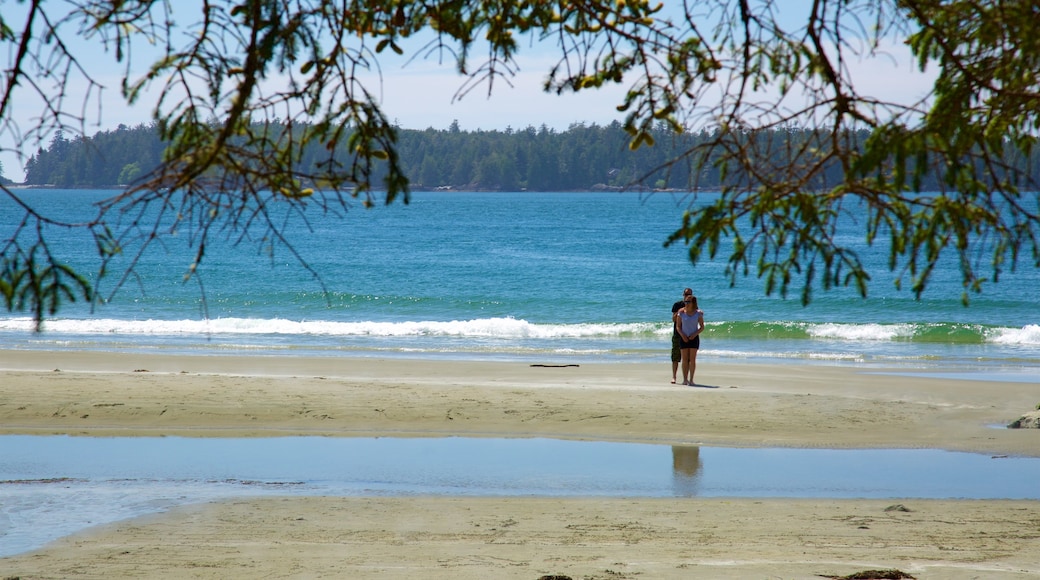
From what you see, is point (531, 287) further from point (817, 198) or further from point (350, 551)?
point (817, 198)

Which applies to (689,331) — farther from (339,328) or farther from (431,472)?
(339,328)

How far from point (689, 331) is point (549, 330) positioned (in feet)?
38.1

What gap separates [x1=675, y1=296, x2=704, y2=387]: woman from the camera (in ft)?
47.5

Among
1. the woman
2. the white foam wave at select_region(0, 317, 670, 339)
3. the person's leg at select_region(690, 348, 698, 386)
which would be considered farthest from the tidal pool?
the white foam wave at select_region(0, 317, 670, 339)

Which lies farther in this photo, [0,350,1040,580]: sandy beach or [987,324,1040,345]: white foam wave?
[987,324,1040,345]: white foam wave

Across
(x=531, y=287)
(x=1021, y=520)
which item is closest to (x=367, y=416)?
(x=1021, y=520)

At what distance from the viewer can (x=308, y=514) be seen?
7809mm

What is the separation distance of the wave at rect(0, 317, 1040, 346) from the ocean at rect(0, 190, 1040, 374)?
64 millimetres

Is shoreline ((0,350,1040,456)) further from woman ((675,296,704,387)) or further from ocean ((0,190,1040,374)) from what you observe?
ocean ((0,190,1040,374))

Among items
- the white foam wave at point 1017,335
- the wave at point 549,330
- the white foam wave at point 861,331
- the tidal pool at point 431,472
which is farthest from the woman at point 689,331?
the white foam wave at point 1017,335

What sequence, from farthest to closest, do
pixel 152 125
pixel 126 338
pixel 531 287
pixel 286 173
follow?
pixel 531 287, pixel 126 338, pixel 152 125, pixel 286 173

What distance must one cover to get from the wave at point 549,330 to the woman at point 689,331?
31.9 ft

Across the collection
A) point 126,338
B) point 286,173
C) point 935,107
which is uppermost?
point 935,107

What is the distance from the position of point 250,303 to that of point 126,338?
950 centimetres
